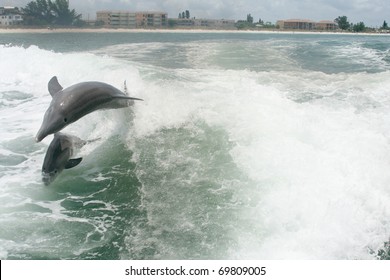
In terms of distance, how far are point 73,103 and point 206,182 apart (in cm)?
231

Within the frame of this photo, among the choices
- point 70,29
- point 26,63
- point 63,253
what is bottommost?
point 63,253

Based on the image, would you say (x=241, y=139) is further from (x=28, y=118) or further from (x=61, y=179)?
(x=28, y=118)

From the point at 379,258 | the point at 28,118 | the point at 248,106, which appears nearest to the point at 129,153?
the point at 248,106

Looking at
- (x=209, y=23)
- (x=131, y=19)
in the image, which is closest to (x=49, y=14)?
(x=131, y=19)

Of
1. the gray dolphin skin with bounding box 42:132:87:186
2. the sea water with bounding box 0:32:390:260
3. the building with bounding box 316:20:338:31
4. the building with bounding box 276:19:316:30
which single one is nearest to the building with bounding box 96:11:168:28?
the building with bounding box 276:19:316:30

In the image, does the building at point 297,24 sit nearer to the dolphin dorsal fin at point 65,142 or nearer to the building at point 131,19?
the building at point 131,19

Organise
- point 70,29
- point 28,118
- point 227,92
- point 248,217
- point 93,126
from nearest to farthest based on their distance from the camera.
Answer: point 248,217, point 93,126, point 28,118, point 227,92, point 70,29

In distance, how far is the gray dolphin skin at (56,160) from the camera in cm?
554

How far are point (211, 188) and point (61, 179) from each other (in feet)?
8.15

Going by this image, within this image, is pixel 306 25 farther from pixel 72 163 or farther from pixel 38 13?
pixel 72 163

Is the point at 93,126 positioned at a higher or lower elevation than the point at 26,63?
lower

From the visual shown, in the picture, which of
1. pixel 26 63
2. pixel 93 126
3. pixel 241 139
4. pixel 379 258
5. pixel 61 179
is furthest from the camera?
pixel 26 63

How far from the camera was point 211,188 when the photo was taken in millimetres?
5527

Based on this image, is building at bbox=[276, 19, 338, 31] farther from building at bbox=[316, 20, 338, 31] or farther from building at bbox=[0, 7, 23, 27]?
building at bbox=[0, 7, 23, 27]
